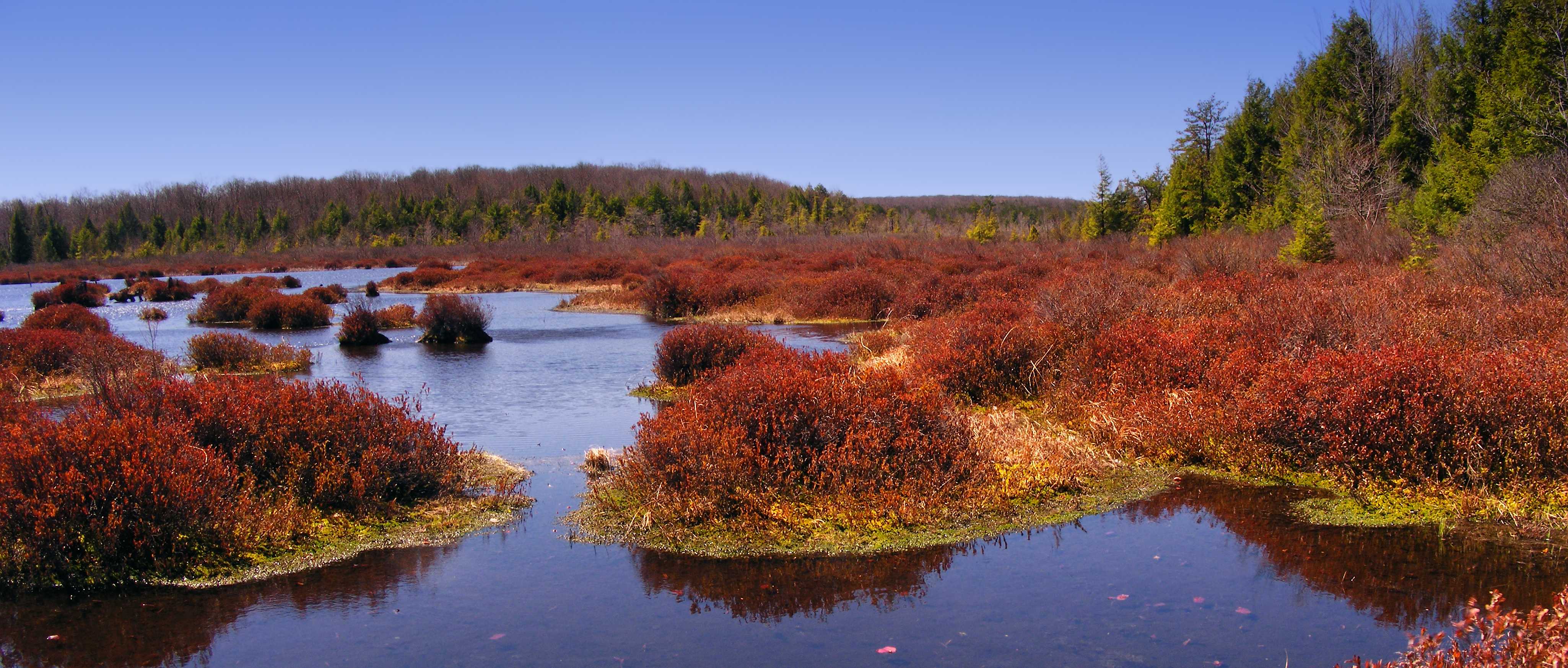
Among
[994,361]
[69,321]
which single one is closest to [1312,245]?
[994,361]

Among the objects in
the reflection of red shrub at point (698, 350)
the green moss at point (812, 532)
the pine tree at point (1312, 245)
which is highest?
the pine tree at point (1312, 245)

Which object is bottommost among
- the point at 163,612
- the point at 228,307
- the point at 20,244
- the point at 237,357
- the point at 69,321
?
the point at 163,612

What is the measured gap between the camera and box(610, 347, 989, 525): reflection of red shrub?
8.13m

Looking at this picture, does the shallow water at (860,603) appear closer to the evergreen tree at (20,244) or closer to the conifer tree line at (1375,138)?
the conifer tree line at (1375,138)

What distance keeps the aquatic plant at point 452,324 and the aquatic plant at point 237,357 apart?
5325 mm

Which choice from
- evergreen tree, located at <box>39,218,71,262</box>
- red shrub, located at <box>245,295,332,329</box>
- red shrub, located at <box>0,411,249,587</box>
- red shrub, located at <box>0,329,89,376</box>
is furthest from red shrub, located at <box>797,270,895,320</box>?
evergreen tree, located at <box>39,218,71,262</box>

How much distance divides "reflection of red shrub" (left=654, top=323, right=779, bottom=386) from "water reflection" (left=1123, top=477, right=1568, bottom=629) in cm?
808

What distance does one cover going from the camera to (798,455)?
8.55 m

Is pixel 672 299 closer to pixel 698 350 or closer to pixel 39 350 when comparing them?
pixel 698 350

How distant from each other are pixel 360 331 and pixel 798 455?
2036cm

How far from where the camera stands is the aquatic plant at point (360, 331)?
25344mm

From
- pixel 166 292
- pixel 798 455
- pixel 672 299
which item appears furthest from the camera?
pixel 166 292

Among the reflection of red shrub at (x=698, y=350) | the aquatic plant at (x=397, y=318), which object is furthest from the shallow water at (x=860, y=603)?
the aquatic plant at (x=397, y=318)

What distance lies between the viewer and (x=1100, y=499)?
8922 millimetres
